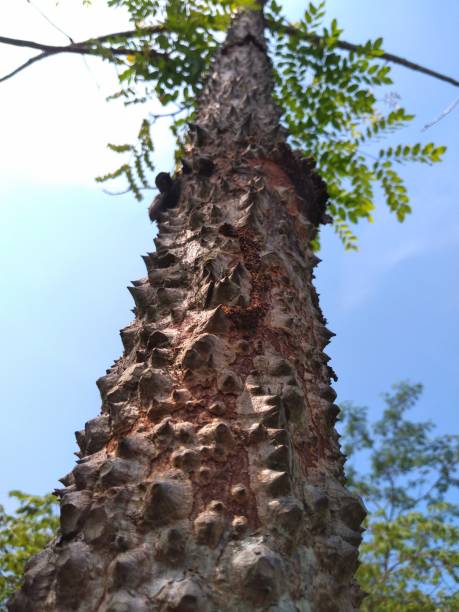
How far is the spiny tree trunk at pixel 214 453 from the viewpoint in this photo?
96 cm

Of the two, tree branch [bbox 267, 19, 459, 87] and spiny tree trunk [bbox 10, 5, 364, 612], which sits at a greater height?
tree branch [bbox 267, 19, 459, 87]

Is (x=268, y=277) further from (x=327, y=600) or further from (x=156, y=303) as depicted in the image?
(x=327, y=600)

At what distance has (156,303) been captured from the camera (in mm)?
→ 1671

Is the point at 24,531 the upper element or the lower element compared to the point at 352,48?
lower

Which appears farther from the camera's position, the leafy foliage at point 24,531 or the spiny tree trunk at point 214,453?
the leafy foliage at point 24,531

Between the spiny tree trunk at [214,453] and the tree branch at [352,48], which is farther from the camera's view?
the tree branch at [352,48]

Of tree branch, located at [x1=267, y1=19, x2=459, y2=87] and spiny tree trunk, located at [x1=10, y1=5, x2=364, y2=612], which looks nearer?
spiny tree trunk, located at [x1=10, y1=5, x2=364, y2=612]

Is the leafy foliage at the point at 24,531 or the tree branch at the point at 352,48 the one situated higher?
the tree branch at the point at 352,48

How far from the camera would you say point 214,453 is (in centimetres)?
115

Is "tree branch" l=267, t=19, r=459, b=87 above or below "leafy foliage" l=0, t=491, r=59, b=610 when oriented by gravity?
above

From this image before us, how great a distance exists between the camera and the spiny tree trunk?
96cm

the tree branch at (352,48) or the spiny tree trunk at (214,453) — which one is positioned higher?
the tree branch at (352,48)

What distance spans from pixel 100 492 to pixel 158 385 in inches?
11.1

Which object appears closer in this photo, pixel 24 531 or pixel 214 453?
pixel 214 453
